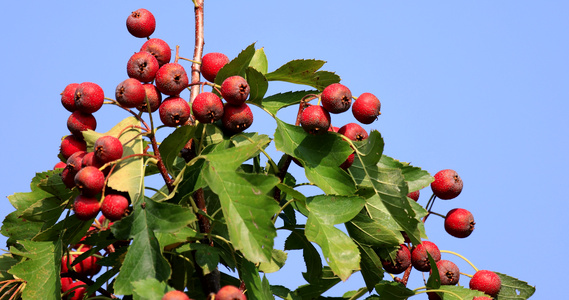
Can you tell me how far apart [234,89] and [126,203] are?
0.75 m

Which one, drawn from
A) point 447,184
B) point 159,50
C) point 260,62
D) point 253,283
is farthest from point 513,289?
point 159,50

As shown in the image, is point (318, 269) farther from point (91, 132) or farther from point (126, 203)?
point (91, 132)

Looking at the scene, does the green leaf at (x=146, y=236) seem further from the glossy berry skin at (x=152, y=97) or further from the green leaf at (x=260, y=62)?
the green leaf at (x=260, y=62)

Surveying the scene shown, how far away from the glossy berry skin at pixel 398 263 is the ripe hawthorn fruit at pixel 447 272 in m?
0.34

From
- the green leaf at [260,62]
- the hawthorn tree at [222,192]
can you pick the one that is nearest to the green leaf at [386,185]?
the hawthorn tree at [222,192]

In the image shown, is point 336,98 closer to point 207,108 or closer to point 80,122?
point 207,108

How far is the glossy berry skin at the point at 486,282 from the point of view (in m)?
3.72

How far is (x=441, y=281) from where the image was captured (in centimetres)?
368

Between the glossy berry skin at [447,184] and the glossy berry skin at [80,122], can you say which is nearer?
the glossy berry skin at [80,122]

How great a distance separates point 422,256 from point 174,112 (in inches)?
64.3

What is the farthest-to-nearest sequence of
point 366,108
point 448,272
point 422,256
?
1. point 448,272
2. point 422,256
3. point 366,108

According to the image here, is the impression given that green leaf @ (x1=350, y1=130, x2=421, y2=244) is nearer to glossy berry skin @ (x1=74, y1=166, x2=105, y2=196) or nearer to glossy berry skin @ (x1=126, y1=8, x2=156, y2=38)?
glossy berry skin @ (x1=74, y1=166, x2=105, y2=196)

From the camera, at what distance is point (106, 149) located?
9.32 ft

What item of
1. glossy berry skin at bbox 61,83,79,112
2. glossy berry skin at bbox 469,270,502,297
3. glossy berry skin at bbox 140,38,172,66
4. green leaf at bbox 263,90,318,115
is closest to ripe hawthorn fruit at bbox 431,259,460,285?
glossy berry skin at bbox 469,270,502,297
